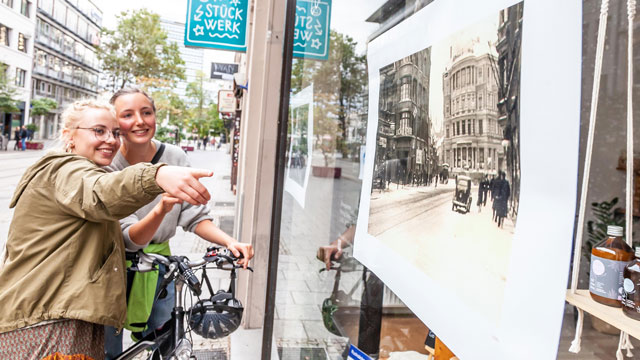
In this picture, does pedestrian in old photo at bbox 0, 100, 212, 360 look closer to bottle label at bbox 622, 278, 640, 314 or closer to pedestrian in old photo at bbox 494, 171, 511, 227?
pedestrian in old photo at bbox 494, 171, 511, 227

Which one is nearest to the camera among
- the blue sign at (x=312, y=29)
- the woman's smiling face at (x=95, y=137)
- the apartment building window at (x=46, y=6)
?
the woman's smiling face at (x=95, y=137)

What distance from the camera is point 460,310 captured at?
0.70 meters

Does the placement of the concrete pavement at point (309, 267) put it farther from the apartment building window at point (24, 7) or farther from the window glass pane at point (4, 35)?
the apartment building window at point (24, 7)

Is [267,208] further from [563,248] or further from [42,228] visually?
[563,248]

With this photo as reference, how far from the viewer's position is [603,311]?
27.5 inches

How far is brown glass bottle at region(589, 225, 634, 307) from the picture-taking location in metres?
0.72

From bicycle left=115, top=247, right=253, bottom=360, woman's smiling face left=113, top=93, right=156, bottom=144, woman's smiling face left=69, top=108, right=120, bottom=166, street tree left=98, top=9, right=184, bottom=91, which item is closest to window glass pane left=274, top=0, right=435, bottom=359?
bicycle left=115, top=247, right=253, bottom=360

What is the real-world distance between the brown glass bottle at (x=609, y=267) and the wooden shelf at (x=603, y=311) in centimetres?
1

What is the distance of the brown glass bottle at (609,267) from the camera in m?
0.72

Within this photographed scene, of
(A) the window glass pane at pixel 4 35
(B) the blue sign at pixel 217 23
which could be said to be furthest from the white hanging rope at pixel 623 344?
(A) the window glass pane at pixel 4 35

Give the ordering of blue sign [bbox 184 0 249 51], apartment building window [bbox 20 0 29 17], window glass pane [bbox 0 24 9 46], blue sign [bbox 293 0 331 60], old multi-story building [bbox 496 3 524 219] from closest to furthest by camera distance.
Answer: old multi-story building [bbox 496 3 524 219] → blue sign [bbox 293 0 331 60] → blue sign [bbox 184 0 249 51] → window glass pane [bbox 0 24 9 46] → apartment building window [bbox 20 0 29 17]

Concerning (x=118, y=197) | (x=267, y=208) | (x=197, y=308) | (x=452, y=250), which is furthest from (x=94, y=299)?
(x=267, y=208)

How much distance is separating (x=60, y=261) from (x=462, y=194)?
146cm

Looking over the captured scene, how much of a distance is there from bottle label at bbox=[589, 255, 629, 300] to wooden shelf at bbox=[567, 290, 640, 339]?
0.03 m
